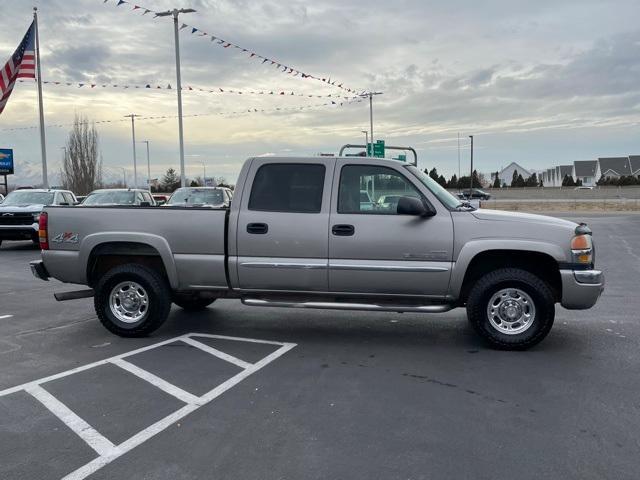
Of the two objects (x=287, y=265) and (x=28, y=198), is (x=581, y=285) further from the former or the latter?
(x=28, y=198)

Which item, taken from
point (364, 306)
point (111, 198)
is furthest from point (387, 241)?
point (111, 198)

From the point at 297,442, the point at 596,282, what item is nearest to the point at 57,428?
the point at 297,442

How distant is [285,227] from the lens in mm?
5988

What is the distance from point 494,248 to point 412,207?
2.95 feet

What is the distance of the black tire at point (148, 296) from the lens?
249 inches

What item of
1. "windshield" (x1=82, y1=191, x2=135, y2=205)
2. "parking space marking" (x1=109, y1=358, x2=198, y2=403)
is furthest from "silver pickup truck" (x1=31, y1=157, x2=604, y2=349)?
"windshield" (x1=82, y1=191, x2=135, y2=205)

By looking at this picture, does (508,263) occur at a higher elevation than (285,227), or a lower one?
lower

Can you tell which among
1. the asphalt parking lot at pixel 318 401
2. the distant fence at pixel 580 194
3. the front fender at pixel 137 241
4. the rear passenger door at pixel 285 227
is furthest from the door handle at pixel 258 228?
the distant fence at pixel 580 194

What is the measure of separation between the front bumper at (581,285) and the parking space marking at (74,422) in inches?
169

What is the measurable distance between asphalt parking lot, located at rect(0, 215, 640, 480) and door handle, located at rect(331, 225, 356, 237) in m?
1.19

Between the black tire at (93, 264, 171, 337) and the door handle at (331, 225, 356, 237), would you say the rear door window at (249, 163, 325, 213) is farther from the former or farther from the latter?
the black tire at (93, 264, 171, 337)

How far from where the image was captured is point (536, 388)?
473 cm

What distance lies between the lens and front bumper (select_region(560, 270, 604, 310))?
561 centimetres

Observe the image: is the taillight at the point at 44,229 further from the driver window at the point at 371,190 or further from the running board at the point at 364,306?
the driver window at the point at 371,190
